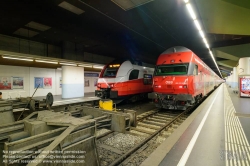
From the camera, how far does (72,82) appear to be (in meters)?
13.4

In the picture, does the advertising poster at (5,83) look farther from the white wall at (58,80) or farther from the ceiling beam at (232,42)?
the ceiling beam at (232,42)

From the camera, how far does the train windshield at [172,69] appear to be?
717cm

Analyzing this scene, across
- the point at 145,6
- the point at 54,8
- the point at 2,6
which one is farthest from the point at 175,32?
the point at 2,6

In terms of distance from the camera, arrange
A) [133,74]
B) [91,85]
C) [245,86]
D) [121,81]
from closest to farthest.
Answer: [121,81] < [133,74] < [245,86] < [91,85]

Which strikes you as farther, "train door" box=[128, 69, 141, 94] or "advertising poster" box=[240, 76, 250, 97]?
"advertising poster" box=[240, 76, 250, 97]

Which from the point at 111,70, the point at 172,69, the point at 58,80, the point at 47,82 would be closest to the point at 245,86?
the point at 172,69

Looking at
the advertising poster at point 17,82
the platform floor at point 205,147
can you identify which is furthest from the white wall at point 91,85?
the platform floor at point 205,147

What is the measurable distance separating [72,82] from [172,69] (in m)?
9.74

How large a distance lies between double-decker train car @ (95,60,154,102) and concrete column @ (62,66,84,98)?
15.6ft

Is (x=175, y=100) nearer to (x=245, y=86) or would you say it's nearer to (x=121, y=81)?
(x=121, y=81)

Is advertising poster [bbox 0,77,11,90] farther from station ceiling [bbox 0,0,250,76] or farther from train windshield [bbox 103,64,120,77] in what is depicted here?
train windshield [bbox 103,64,120,77]

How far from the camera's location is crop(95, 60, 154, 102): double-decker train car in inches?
350

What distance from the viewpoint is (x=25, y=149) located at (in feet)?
6.69

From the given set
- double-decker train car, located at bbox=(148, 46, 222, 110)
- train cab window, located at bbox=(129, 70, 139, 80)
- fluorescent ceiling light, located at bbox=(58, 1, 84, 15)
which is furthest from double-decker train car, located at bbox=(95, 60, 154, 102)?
fluorescent ceiling light, located at bbox=(58, 1, 84, 15)
